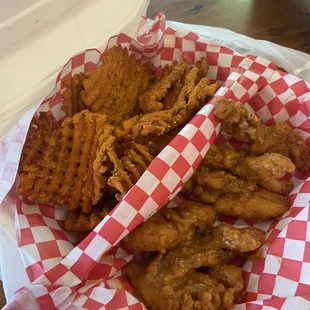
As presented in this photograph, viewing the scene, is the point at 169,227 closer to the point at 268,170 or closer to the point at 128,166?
the point at 128,166

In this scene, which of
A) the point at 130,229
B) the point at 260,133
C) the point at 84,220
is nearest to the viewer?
the point at 130,229

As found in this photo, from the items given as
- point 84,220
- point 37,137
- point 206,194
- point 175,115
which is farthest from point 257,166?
point 37,137

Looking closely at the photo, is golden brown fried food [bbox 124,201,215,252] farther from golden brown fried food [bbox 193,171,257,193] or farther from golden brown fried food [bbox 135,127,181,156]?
golden brown fried food [bbox 135,127,181,156]

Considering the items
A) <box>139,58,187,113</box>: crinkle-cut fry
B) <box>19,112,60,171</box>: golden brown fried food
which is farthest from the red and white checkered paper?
<box>139,58,187,113</box>: crinkle-cut fry

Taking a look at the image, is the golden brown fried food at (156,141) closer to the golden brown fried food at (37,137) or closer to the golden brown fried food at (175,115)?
the golden brown fried food at (175,115)

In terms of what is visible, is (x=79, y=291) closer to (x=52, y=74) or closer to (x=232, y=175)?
(x=232, y=175)
